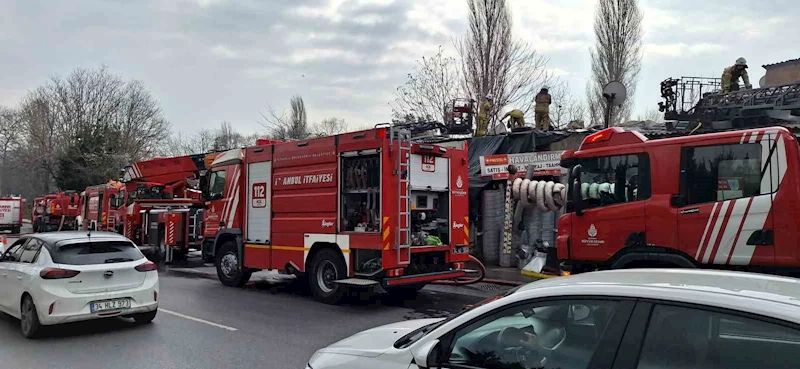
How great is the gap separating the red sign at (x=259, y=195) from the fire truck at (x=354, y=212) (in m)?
0.02

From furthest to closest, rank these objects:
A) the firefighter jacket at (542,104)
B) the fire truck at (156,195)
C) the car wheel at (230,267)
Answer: the fire truck at (156,195) → the firefighter jacket at (542,104) → the car wheel at (230,267)

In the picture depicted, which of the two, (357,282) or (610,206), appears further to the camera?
(357,282)

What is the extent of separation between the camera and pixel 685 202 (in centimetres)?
696

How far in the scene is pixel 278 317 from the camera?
28.5 ft

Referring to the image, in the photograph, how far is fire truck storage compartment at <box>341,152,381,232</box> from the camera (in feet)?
31.3

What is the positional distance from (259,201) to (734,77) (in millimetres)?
11399

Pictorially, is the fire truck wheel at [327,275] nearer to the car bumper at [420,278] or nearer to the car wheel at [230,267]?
the car bumper at [420,278]

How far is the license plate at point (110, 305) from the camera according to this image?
7.33 meters

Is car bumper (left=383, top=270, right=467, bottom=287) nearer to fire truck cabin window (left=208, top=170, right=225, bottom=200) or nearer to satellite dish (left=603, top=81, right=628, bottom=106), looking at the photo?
fire truck cabin window (left=208, top=170, right=225, bottom=200)

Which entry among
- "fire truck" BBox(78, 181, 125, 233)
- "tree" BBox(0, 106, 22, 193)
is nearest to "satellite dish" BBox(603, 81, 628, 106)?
"fire truck" BBox(78, 181, 125, 233)

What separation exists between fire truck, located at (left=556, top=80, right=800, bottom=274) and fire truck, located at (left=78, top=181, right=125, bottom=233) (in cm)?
1740

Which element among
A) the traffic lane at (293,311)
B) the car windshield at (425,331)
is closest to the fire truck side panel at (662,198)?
the traffic lane at (293,311)

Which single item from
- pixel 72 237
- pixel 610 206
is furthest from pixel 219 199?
pixel 610 206

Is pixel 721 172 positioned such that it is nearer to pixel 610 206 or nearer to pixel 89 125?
pixel 610 206
